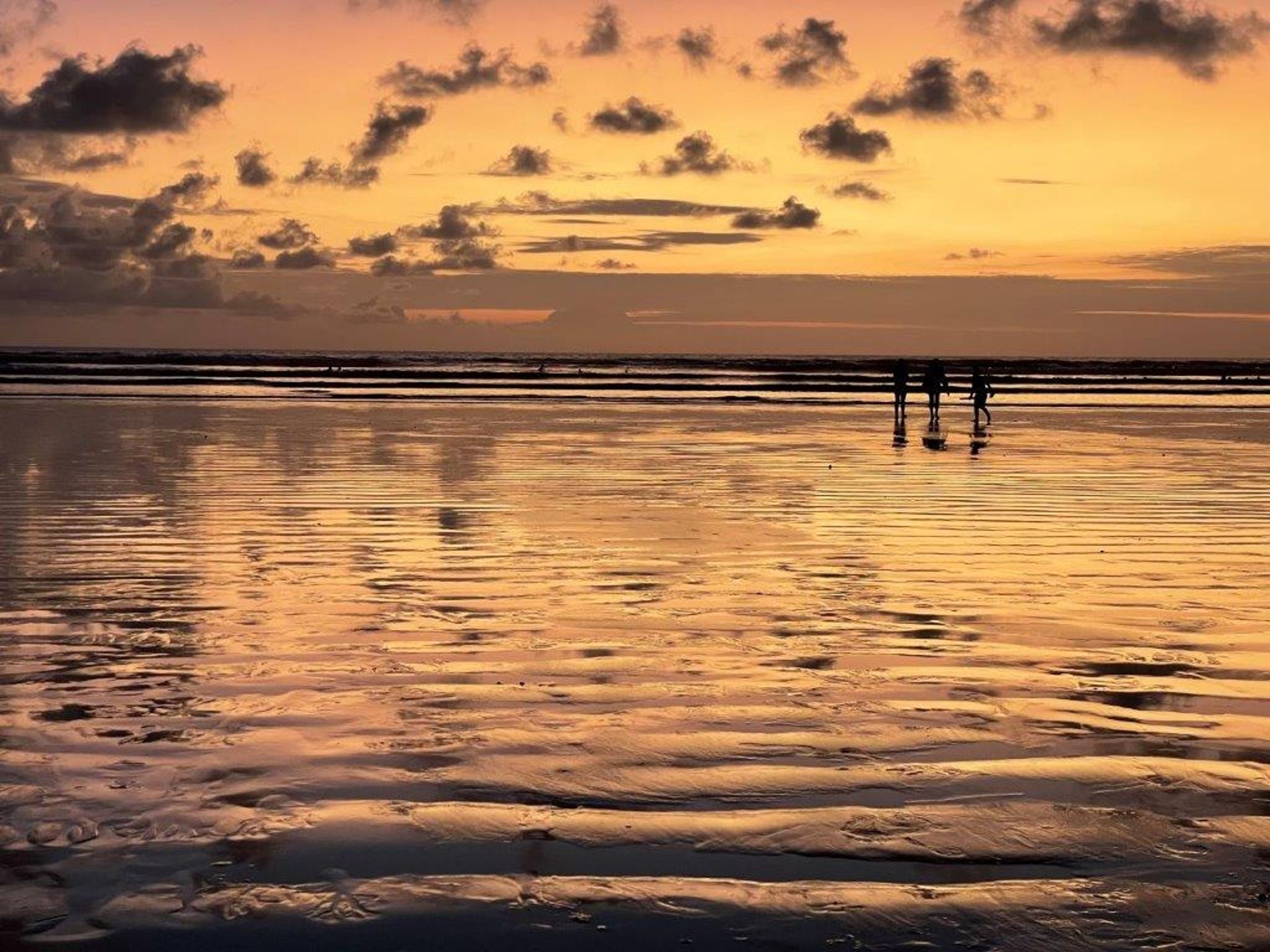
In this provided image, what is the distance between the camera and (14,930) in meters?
5.46

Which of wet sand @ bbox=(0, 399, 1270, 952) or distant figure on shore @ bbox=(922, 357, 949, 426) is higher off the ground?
distant figure on shore @ bbox=(922, 357, 949, 426)

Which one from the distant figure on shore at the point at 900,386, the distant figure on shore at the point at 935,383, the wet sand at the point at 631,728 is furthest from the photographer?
the distant figure on shore at the point at 900,386

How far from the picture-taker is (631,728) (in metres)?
8.54

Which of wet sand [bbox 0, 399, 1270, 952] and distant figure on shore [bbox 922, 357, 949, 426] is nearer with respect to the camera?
wet sand [bbox 0, 399, 1270, 952]

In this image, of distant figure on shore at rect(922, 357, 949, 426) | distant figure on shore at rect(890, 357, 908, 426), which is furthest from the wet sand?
distant figure on shore at rect(890, 357, 908, 426)

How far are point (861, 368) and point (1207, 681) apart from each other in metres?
134

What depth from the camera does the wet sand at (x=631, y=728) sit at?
5.79 meters

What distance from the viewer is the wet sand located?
579 centimetres

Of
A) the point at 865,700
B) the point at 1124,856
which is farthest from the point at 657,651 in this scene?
the point at 1124,856

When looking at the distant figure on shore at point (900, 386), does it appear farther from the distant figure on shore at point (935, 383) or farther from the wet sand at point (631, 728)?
the wet sand at point (631, 728)

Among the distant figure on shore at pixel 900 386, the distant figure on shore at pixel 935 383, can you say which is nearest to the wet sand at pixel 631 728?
the distant figure on shore at pixel 935 383

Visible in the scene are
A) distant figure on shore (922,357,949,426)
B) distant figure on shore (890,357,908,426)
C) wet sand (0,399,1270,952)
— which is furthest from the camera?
distant figure on shore (890,357,908,426)

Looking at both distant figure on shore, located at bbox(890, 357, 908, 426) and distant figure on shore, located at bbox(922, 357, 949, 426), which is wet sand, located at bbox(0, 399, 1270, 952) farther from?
distant figure on shore, located at bbox(890, 357, 908, 426)

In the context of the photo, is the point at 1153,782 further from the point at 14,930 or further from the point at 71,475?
the point at 71,475
